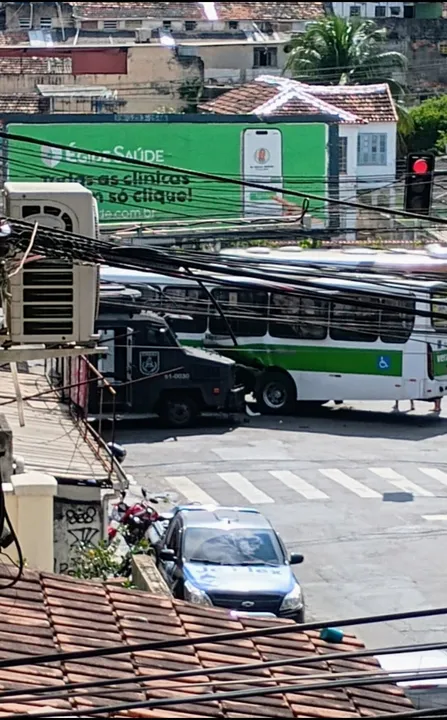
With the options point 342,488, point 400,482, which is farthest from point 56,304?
point 400,482

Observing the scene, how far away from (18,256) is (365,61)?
48.3 meters

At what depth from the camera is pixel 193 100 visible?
4825 cm

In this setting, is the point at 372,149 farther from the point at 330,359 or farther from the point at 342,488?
the point at 342,488

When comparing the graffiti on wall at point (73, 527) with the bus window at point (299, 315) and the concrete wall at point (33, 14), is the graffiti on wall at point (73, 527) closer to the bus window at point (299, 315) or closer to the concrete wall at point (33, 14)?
the bus window at point (299, 315)

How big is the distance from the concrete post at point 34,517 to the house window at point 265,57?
47.7m

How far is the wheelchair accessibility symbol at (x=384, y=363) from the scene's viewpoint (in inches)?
1028

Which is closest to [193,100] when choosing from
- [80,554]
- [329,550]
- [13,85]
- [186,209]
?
[13,85]

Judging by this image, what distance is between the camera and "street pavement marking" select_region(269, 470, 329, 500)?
20578 mm

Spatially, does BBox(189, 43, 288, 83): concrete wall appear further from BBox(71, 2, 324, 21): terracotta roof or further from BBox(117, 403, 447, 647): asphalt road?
BBox(117, 403, 447, 647): asphalt road

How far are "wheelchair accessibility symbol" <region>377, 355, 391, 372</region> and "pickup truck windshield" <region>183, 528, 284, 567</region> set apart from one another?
10924mm

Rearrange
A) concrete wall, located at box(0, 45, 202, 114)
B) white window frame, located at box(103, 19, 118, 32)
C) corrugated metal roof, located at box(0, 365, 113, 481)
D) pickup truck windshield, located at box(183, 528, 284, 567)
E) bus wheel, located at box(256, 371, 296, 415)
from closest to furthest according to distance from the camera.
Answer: corrugated metal roof, located at box(0, 365, 113, 481), pickup truck windshield, located at box(183, 528, 284, 567), bus wheel, located at box(256, 371, 296, 415), concrete wall, located at box(0, 45, 202, 114), white window frame, located at box(103, 19, 118, 32)

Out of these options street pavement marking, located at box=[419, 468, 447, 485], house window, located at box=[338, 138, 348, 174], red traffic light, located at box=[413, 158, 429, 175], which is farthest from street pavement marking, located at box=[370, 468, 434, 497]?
house window, located at box=[338, 138, 348, 174]

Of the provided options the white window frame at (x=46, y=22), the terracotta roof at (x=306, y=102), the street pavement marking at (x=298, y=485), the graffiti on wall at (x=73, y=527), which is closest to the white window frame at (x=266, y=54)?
the terracotta roof at (x=306, y=102)

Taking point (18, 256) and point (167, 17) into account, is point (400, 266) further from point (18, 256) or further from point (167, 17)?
point (167, 17)
